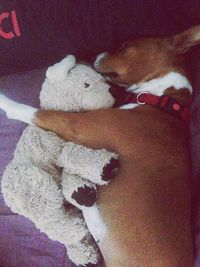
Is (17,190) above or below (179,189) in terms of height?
above

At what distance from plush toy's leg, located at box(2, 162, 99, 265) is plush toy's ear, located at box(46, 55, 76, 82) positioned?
0.42m

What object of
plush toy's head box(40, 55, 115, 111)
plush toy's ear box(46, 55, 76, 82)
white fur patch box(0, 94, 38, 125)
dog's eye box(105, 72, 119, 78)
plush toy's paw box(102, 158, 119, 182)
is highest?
plush toy's ear box(46, 55, 76, 82)

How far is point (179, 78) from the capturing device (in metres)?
2.38

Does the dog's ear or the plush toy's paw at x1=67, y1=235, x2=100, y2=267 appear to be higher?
the dog's ear

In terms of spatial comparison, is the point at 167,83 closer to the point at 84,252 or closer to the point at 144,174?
the point at 144,174

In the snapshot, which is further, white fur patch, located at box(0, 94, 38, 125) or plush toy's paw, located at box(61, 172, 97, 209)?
white fur patch, located at box(0, 94, 38, 125)

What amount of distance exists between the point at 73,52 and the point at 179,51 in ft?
1.67

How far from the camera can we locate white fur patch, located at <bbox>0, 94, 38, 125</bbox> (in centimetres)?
226

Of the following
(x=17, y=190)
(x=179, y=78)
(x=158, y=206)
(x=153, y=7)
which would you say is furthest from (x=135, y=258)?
(x=153, y=7)

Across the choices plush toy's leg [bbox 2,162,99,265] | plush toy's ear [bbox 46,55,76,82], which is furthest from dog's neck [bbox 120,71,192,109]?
plush toy's leg [bbox 2,162,99,265]

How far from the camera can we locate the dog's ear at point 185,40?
90.8 inches

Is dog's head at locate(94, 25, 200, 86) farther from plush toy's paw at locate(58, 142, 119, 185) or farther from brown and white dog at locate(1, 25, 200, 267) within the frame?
plush toy's paw at locate(58, 142, 119, 185)

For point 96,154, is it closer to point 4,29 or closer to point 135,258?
point 135,258

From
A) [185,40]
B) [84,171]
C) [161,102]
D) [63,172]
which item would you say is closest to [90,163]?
[84,171]
